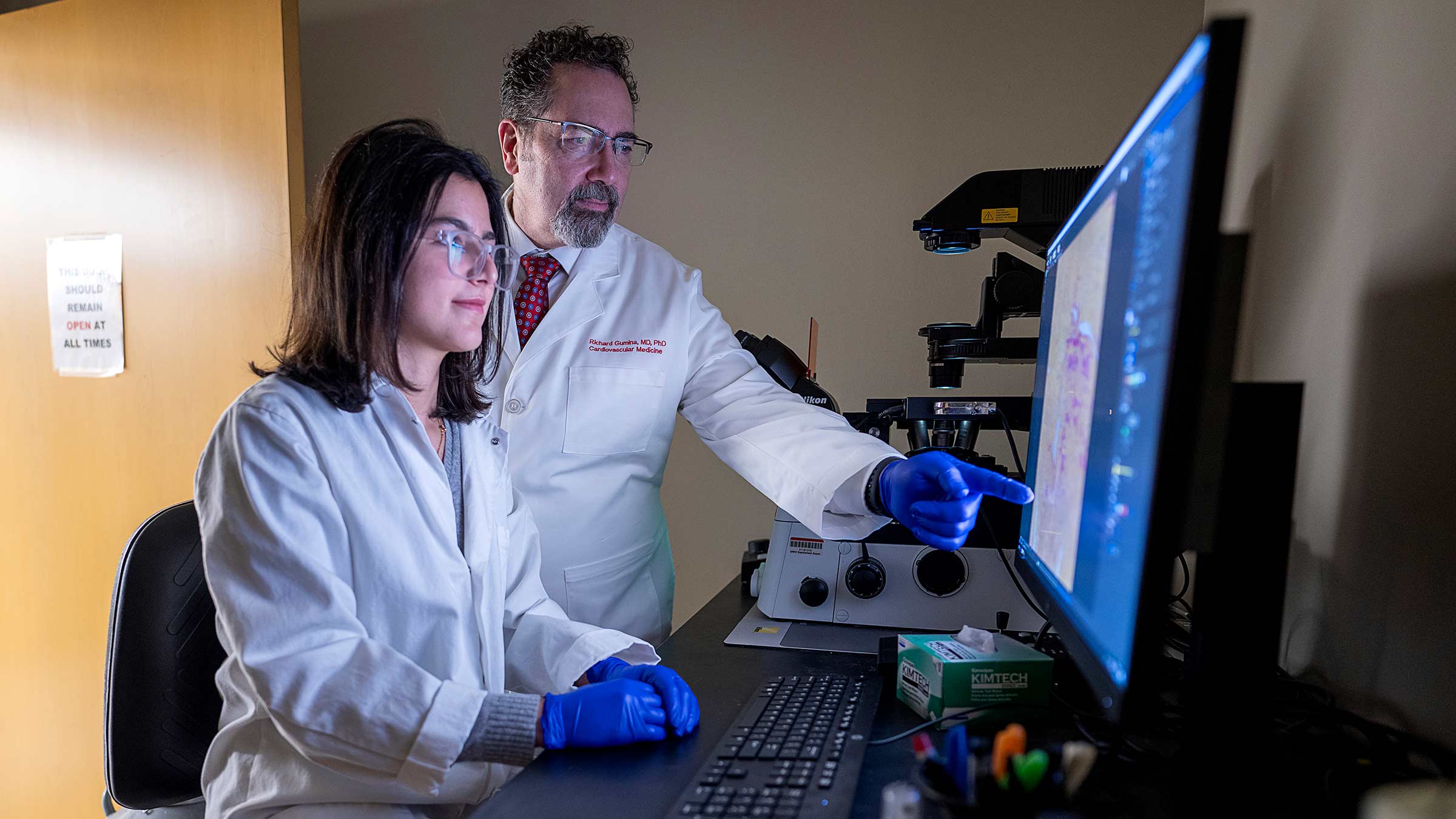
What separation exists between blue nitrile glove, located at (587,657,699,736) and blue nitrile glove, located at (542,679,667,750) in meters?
0.01

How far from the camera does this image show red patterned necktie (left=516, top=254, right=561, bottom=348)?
155 centimetres

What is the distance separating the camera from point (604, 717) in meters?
0.80

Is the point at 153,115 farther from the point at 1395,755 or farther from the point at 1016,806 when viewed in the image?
the point at 1395,755

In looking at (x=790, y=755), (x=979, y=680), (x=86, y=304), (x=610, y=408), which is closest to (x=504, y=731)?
(x=790, y=755)

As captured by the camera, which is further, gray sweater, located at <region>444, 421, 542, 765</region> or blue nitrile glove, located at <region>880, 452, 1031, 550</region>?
blue nitrile glove, located at <region>880, 452, 1031, 550</region>

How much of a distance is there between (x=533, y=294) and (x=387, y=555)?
743mm

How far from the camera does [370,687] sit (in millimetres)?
821

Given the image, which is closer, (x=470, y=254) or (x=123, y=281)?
(x=470, y=254)

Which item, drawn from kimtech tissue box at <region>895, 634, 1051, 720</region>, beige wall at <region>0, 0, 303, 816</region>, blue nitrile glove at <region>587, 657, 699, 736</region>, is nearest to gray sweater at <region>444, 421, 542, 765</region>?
blue nitrile glove at <region>587, 657, 699, 736</region>

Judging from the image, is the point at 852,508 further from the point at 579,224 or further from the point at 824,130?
the point at 824,130

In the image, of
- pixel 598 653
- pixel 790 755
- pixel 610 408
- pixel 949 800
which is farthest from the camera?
pixel 610 408

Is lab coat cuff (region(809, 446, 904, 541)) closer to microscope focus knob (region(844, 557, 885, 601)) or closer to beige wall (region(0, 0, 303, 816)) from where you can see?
microscope focus knob (region(844, 557, 885, 601))

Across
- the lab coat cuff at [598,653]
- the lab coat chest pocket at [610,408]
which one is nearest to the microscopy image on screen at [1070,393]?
the lab coat cuff at [598,653]

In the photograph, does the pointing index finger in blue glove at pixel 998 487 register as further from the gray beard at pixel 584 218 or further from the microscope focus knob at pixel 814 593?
the gray beard at pixel 584 218
